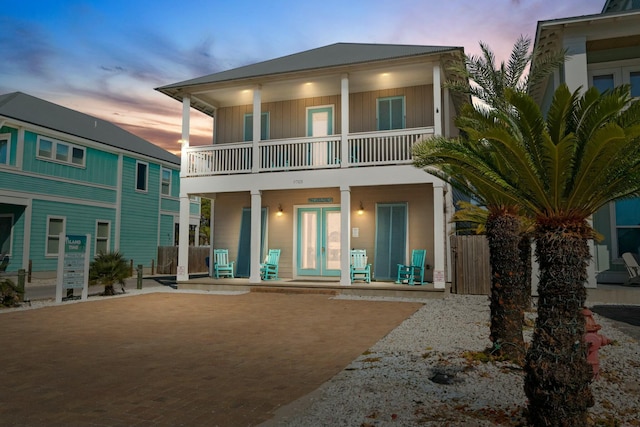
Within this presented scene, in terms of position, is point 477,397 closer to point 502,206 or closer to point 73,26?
point 502,206

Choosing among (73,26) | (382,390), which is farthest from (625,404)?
(73,26)

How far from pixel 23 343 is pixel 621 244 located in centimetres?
1303

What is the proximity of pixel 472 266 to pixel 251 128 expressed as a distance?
8584mm

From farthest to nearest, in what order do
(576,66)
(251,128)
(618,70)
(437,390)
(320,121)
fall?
1. (251,128)
2. (320,121)
3. (618,70)
4. (576,66)
5. (437,390)

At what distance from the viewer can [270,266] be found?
13977 millimetres

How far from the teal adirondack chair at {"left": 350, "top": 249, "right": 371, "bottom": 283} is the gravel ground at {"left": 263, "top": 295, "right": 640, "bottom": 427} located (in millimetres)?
5986

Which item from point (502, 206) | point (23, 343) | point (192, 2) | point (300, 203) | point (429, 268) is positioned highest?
point (192, 2)

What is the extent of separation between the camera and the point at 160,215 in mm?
22859

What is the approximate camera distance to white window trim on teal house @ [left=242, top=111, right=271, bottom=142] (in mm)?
15086

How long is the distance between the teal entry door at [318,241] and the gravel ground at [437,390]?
759 centimetres

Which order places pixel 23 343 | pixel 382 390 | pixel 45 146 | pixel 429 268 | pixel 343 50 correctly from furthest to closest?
pixel 45 146 → pixel 343 50 → pixel 429 268 → pixel 23 343 → pixel 382 390

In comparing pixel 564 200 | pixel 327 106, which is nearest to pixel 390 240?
pixel 327 106

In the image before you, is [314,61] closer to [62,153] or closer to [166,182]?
[62,153]

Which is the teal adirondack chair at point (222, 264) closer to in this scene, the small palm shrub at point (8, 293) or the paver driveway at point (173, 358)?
the paver driveway at point (173, 358)
